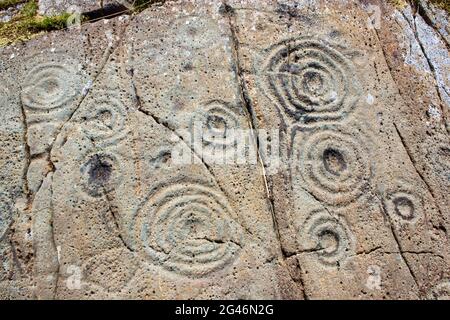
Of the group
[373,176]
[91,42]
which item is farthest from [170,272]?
[91,42]

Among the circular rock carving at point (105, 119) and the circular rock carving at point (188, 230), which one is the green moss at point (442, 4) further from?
the circular rock carving at point (105, 119)

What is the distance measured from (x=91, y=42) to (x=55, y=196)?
0.81 meters

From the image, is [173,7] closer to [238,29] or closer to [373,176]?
[238,29]

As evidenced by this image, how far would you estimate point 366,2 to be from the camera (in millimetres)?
2756

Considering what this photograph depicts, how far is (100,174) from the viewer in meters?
2.22

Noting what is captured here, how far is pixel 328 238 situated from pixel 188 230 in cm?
61

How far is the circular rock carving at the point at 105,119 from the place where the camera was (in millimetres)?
2295

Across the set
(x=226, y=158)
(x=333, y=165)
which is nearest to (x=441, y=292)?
(x=333, y=165)

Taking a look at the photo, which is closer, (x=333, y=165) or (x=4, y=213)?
(x=4, y=213)

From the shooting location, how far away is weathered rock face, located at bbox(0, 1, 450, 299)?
2109mm

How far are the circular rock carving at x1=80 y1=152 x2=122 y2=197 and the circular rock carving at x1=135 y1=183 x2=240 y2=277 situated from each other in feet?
0.61

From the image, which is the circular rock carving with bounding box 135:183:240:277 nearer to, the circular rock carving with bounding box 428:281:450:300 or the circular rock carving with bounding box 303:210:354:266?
the circular rock carving with bounding box 303:210:354:266

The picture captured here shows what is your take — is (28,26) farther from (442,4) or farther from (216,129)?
(442,4)

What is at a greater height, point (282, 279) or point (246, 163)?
point (246, 163)
